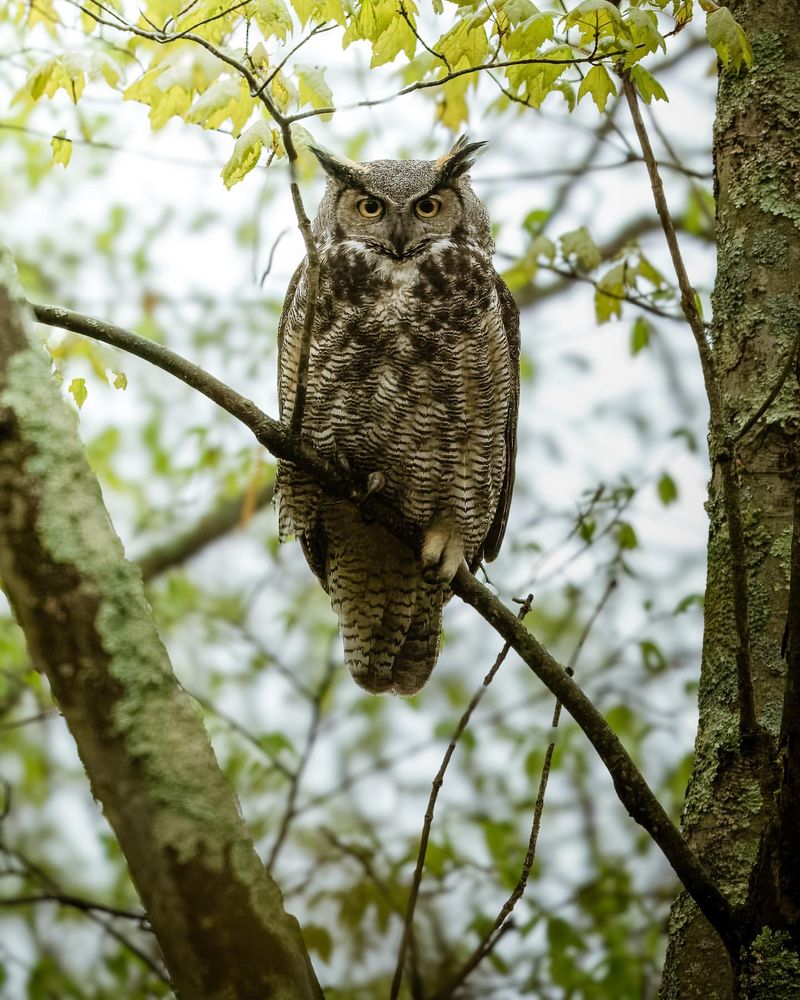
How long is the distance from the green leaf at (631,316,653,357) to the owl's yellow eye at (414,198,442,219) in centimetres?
91

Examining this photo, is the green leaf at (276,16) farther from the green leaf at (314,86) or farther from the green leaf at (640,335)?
the green leaf at (640,335)

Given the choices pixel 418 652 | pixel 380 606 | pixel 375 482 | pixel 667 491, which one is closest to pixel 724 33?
pixel 375 482

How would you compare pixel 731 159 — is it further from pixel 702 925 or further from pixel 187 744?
pixel 187 744

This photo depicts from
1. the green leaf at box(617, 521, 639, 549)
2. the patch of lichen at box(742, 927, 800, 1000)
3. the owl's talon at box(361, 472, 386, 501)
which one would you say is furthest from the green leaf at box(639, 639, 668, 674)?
the patch of lichen at box(742, 927, 800, 1000)

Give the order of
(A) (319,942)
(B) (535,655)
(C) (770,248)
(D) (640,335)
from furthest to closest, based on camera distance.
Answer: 1. (D) (640,335)
2. (A) (319,942)
3. (C) (770,248)
4. (B) (535,655)

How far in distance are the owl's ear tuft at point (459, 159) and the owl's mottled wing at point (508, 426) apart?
0.42 meters

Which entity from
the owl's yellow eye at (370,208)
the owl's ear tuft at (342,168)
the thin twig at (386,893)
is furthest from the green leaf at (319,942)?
the owl's ear tuft at (342,168)

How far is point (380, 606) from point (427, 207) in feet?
4.47

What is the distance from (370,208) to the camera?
3.47 m

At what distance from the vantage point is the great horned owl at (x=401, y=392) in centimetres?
309

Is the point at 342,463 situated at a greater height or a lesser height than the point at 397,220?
lesser

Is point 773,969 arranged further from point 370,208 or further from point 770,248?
point 370,208

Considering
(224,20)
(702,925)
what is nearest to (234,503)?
(224,20)

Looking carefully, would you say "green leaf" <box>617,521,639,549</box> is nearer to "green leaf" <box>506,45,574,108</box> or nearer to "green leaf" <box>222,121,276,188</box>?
"green leaf" <box>506,45,574,108</box>
